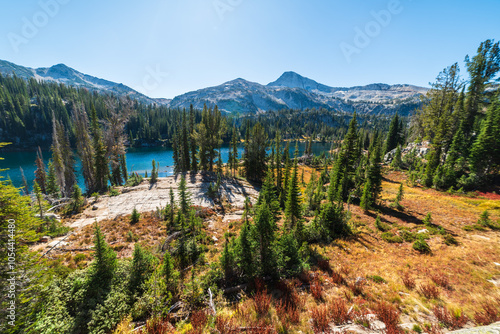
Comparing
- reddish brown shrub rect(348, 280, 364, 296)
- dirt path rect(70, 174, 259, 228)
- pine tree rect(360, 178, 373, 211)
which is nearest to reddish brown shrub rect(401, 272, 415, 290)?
reddish brown shrub rect(348, 280, 364, 296)

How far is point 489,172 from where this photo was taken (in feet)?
101

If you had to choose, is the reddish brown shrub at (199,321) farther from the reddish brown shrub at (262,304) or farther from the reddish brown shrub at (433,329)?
the reddish brown shrub at (433,329)

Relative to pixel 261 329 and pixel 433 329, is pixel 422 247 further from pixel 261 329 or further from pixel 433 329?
pixel 261 329

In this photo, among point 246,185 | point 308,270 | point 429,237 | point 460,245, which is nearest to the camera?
point 308,270

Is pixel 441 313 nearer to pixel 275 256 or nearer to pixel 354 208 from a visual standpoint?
pixel 275 256

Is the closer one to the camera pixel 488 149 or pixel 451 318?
pixel 451 318

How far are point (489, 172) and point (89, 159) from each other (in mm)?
78511

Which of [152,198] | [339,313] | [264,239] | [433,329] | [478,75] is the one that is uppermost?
[478,75]

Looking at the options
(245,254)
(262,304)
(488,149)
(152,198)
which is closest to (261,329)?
(262,304)

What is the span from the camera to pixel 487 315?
722cm

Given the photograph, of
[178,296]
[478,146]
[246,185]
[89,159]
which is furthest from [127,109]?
[478,146]

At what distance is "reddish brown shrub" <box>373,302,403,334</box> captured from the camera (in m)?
6.42

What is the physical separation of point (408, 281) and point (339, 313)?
5.69 metres

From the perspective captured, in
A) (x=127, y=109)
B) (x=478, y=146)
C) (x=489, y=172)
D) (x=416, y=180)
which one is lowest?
(x=416, y=180)
